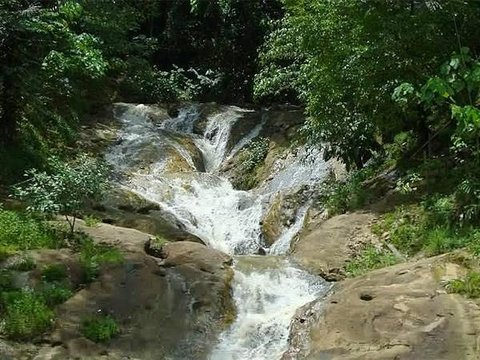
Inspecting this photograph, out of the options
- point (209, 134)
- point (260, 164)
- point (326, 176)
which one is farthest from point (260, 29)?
point (326, 176)

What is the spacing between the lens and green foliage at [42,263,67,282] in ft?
26.5

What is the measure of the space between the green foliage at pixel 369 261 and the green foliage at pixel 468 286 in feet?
Result: 6.39

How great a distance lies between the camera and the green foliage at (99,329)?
287 inches

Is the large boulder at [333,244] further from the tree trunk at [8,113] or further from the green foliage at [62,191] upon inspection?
the tree trunk at [8,113]

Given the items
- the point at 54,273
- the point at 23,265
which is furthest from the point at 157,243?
the point at 23,265

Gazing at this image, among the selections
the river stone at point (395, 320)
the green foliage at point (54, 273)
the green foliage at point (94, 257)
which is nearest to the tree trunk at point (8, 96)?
the green foliage at point (94, 257)

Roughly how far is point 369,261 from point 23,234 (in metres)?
5.39

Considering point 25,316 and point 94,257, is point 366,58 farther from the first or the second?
point 25,316

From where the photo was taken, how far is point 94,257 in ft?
28.6

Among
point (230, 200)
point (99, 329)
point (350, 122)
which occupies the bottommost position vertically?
point (99, 329)

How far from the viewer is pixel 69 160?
1493 centimetres

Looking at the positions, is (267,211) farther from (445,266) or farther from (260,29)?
(260,29)

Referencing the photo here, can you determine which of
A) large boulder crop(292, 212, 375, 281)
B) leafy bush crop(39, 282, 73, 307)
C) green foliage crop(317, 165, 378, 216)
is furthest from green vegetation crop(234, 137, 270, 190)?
leafy bush crop(39, 282, 73, 307)

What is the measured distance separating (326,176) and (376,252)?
483cm
